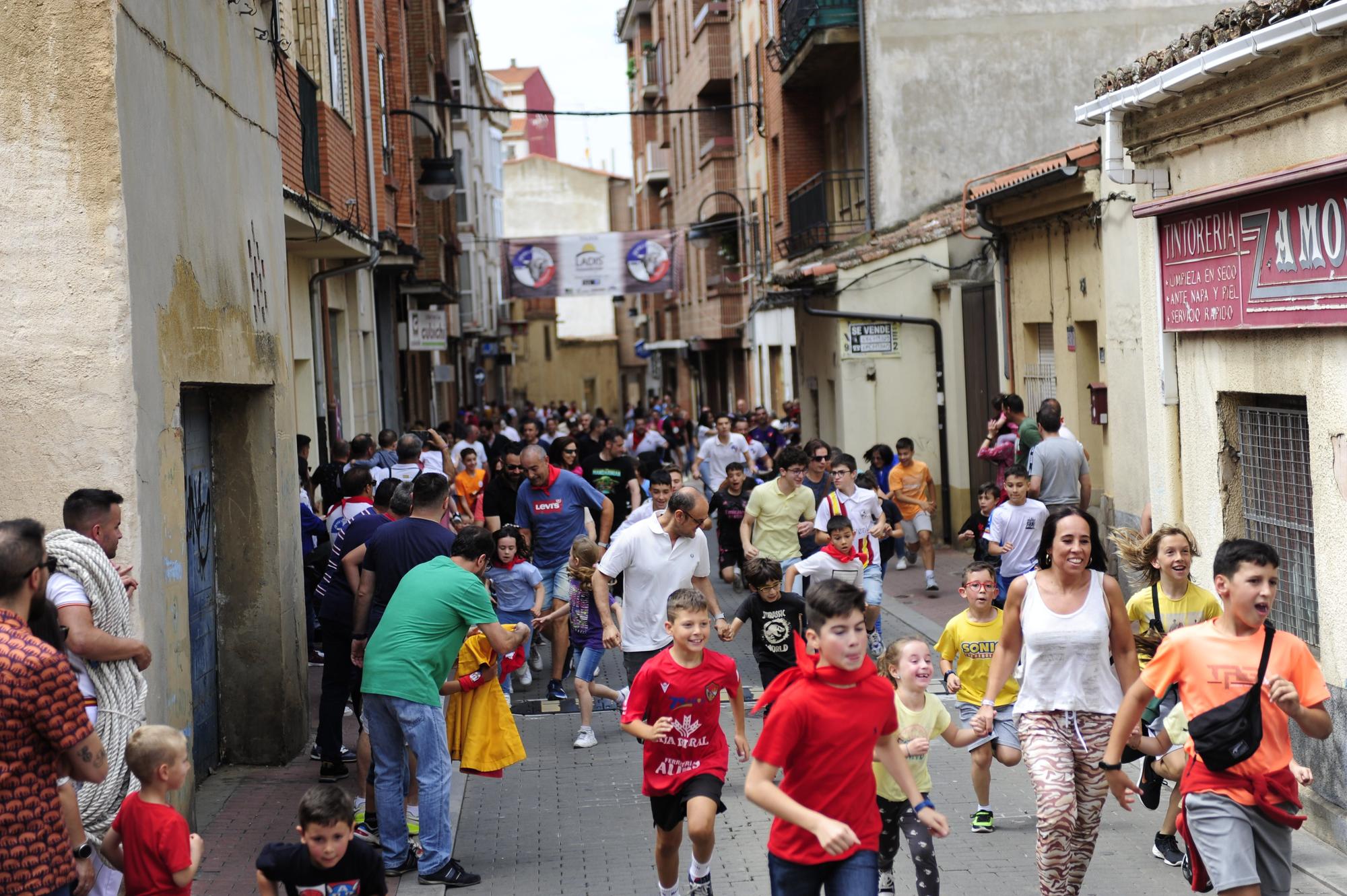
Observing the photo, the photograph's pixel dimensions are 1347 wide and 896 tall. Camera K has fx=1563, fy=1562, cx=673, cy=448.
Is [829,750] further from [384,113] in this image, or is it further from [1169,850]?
[384,113]

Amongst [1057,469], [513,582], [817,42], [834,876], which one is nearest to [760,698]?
[834,876]

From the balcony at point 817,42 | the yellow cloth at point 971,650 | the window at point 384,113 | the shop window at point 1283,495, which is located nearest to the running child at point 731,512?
the shop window at point 1283,495

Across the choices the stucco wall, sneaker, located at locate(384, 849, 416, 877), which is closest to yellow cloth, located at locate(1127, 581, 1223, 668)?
sneaker, located at locate(384, 849, 416, 877)

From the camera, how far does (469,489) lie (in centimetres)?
1689

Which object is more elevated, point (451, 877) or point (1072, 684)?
point (1072, 684)

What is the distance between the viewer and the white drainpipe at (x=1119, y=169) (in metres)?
9.79

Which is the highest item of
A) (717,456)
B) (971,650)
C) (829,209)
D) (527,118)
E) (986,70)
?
(527,118)

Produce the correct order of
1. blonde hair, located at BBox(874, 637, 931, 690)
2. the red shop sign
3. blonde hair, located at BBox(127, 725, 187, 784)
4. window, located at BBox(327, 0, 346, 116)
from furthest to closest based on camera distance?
window, located at BBox(327, 0, 346, 116) < the red shop sign < blonde hair, located at BBox(874, 637, 931, 690) < blonde hair, located at BBox(127, 725, 187, 784)

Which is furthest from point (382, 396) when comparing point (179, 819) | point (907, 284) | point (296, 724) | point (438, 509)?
point (179, 819)

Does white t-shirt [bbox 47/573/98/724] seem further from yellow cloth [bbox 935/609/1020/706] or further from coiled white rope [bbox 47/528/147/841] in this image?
yellow cloth [bbox 935/609/1020/706]

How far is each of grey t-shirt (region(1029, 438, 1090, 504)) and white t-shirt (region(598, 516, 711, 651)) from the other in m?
4.56

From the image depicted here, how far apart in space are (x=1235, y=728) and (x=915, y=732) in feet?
5.41

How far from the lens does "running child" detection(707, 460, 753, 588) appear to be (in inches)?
625

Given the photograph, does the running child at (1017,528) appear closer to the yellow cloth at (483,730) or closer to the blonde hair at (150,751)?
the yellow cloth at (483,730)
